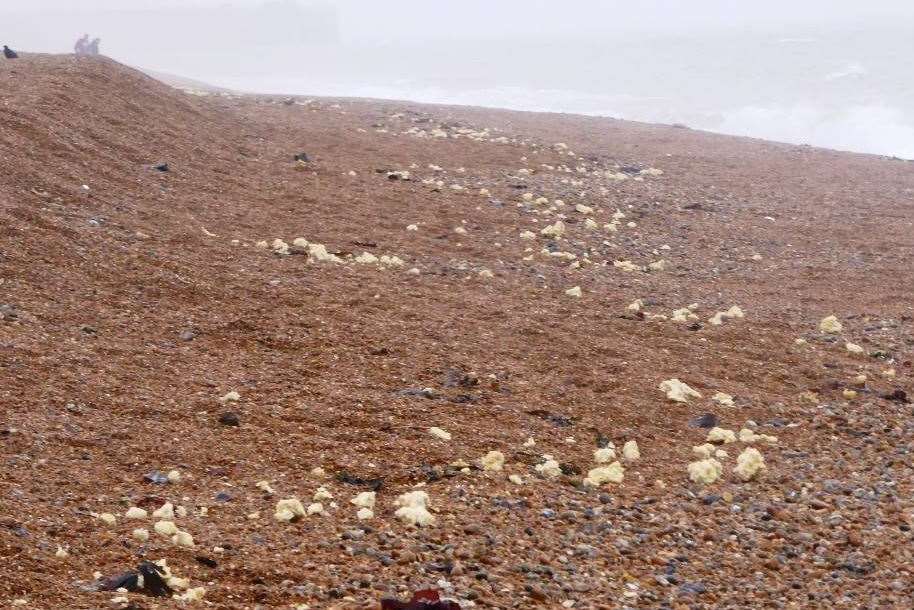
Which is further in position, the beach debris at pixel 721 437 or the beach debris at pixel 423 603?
the beach debris at pixel 721 437

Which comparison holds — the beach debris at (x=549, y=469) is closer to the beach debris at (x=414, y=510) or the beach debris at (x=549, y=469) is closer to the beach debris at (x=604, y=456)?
the beach debris at (x=604, y=456)

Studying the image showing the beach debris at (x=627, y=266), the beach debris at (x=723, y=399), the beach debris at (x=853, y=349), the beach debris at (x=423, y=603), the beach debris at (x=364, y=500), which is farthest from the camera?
the beach debris at (x=627, y=266)

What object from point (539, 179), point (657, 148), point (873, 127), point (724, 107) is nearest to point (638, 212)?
point (539, 179)

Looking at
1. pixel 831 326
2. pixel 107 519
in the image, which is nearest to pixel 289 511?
pixel 107 519

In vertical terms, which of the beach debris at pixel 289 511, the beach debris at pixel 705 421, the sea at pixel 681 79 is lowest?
the beach debris at pixel 289 511

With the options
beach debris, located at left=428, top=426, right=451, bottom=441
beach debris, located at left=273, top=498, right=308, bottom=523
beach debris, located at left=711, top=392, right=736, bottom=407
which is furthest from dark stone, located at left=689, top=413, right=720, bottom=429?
beach debris, located at left=273, top=498, right=308, bottom=523

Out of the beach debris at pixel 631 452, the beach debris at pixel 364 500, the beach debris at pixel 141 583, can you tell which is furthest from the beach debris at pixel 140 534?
the beach debris at pixel 631 452

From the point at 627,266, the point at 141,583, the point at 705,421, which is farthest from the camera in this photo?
the point at 627,266

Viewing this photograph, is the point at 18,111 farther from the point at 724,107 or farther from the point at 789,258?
the point at 724,107

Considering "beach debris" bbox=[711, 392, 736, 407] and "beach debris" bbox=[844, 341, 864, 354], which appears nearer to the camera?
"beach debris" bbox=[711, 392, 736, 407]

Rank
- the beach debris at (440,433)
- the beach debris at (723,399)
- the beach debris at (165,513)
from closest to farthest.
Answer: the beach debris at (165,513), the beach debris at (440,433), the beach debris at (723,399)

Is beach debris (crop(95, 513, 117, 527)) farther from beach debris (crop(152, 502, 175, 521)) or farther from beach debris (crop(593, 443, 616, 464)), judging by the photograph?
beach debris (crop(593, 443, 616, 464))

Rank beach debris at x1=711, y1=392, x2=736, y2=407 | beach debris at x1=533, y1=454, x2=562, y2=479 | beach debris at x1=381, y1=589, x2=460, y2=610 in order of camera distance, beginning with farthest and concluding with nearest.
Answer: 1. beach debris at x1=711, y1=392, x2=736, y2=407
2. beach debris at x1=533, y1=454, x2=562, y2=479
3. beach debris at x1=381, y1=589, x2=460, y2=610

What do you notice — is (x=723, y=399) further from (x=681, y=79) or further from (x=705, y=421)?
(x=681, y=79)
